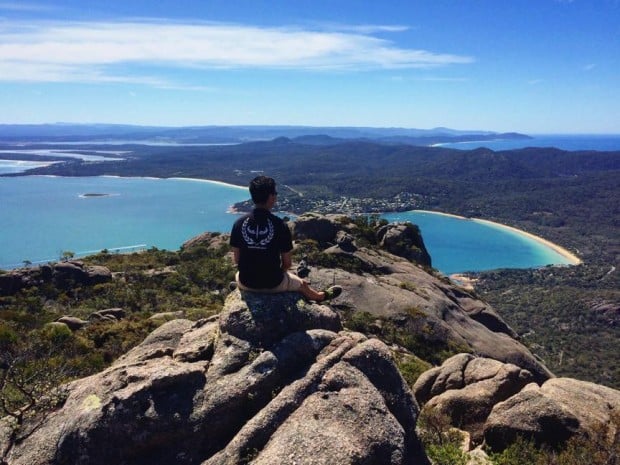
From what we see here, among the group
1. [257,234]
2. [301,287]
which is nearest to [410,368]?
[301,287]

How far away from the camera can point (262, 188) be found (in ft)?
28.8

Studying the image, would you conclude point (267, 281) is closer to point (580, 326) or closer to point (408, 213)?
point (580, 326)

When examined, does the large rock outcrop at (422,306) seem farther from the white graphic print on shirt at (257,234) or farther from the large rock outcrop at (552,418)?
the white graphic print on shirt at (257,234)

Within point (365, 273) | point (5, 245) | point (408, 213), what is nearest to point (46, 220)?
point (5, 245)

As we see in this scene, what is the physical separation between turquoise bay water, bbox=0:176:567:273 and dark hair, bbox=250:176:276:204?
115m

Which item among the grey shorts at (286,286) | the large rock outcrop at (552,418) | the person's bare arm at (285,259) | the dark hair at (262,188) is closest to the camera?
the dark hair at (262,188)

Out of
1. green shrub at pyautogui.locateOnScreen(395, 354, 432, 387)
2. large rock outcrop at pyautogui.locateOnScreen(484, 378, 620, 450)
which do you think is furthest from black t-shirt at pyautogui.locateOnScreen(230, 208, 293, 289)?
green shrub at pyautogui.locateOnScreen(395, 354, 432, 387)

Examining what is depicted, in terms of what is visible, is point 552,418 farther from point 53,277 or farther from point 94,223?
point 94,223

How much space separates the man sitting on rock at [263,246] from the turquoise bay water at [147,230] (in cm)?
11444

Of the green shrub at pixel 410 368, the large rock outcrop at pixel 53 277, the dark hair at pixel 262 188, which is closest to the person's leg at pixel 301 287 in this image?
the dark hair at pixel 262 188

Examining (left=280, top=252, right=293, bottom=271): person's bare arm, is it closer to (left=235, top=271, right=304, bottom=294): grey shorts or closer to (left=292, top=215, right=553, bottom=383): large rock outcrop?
(left=235, top=271, right=304, bottom=294): grey shorts

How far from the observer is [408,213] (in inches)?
7667

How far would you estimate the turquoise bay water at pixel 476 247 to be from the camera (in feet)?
441

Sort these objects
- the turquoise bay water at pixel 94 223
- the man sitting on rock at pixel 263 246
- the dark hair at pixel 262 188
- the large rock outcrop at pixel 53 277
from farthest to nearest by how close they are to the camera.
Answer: the turquoise bay water at pixel 94 223
the large rock outcrop at pixel 53 277
the man sitting on rock at pixel 263 246
the dark hair at pixel 262 188
